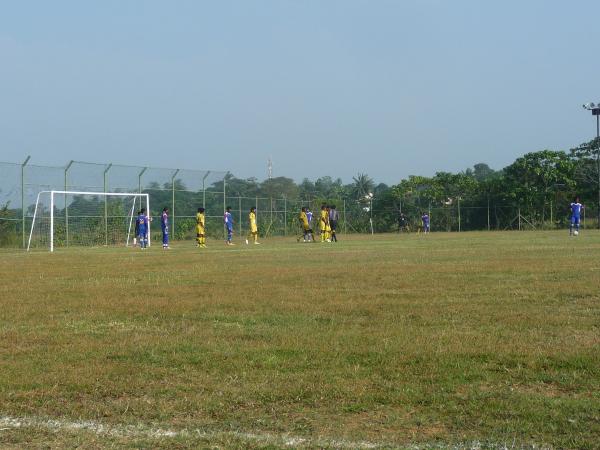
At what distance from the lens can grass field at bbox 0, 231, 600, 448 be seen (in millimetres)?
5555

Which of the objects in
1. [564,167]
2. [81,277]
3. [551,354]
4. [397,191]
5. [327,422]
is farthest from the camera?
[397,191]

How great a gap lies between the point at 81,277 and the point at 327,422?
1315cm

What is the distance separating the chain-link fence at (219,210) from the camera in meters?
36.8

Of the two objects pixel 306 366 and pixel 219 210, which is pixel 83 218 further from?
pixel 306 366

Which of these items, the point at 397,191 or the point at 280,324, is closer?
the point at 280,324

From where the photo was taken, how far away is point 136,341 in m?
9.02

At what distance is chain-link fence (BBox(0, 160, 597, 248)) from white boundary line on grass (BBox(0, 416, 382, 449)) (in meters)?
31.3

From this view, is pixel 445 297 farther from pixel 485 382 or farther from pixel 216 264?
pixel 216 264

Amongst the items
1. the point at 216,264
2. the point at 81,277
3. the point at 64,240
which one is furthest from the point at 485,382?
the point at 64,240

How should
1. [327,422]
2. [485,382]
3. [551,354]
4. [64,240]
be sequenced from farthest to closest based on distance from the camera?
[64,240] < [551,354] < [485,382] < [327,422]

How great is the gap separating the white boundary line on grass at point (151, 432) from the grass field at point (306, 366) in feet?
0.06

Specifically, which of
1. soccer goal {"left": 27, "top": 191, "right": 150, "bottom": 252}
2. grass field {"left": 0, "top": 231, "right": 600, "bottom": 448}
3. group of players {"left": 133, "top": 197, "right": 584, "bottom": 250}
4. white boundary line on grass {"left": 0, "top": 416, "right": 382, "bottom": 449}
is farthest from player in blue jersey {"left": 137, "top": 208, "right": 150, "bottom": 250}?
white boundary line on grass {"left": 0, "top": 416, "right": 382, "bottom": 449}

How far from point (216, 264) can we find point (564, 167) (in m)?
49.6

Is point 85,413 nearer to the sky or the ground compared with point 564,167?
nearer to the ground
